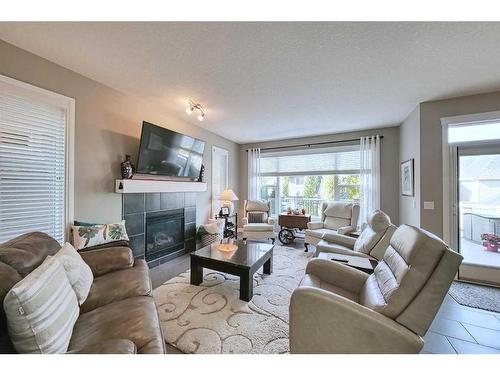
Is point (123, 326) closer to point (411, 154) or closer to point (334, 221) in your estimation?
point (334, 221)

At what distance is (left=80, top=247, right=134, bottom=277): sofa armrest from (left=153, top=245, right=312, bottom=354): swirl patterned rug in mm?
571

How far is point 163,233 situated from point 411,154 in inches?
166

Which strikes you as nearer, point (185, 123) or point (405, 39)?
point (405, 39)

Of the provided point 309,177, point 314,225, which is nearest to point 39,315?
point 314,225

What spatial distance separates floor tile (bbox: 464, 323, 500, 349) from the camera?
1625 millimetres

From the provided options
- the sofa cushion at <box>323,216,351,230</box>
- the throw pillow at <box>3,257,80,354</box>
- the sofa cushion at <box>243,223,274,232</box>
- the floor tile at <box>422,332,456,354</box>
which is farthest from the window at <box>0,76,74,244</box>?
the sofa cushion at <box>323,216,351,230</box>

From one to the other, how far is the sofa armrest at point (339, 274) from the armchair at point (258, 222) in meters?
2.42

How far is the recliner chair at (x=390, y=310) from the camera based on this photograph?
1042mm

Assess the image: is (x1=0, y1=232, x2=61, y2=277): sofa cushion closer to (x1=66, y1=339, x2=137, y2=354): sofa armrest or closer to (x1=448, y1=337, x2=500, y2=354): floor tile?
(x1=66, y1=339, x2=137, y2=354): sofa armrest

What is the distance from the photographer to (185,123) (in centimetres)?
386

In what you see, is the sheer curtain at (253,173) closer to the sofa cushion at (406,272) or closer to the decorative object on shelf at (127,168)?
the decorative object on shelf at (127,168)
